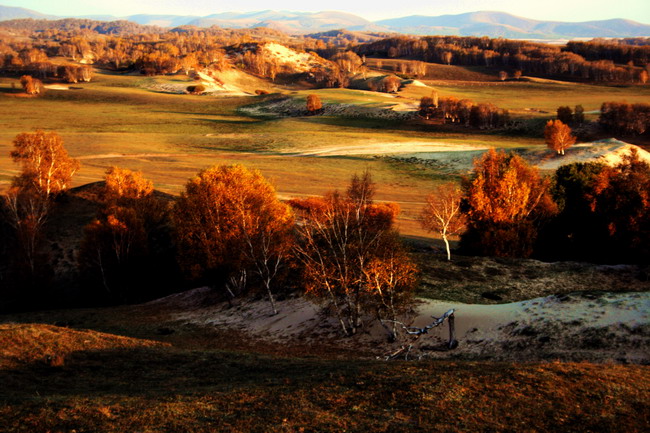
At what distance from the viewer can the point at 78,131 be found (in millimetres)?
135375

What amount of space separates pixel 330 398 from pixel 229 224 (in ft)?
94.8

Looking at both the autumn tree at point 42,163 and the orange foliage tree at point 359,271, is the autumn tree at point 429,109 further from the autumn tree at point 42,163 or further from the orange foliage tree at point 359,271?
the orange foliage tree at point 359,271

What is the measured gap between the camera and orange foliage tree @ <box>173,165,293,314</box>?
137ft

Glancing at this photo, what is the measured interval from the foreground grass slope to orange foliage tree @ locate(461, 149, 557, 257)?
3247cm

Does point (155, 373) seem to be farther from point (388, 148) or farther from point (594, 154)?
point (388, 148)

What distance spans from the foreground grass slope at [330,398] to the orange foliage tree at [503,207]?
32471mm

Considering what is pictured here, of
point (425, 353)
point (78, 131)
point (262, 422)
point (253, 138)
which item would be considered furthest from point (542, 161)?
point (78, 131)

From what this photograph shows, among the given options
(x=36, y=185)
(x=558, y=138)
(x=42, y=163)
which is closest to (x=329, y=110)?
(x=558, y=138)

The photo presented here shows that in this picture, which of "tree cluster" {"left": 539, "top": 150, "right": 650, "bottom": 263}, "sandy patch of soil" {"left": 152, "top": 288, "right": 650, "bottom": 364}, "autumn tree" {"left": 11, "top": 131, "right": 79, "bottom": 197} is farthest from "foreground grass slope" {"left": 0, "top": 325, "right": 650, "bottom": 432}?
"autumn tree" {"left": 11, "top": 131, "right": 79, "bottom": 197}

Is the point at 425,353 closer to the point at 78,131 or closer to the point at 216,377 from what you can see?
the point at 216,377

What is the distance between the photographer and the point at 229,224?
43.7m

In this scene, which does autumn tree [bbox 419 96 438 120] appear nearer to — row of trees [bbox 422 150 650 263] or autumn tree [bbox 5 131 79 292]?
row of trees [bbox 422 150 650 263]

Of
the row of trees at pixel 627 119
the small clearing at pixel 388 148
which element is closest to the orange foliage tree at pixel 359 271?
the small clearing at pixel 388 148

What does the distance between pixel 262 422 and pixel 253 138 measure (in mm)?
117785
